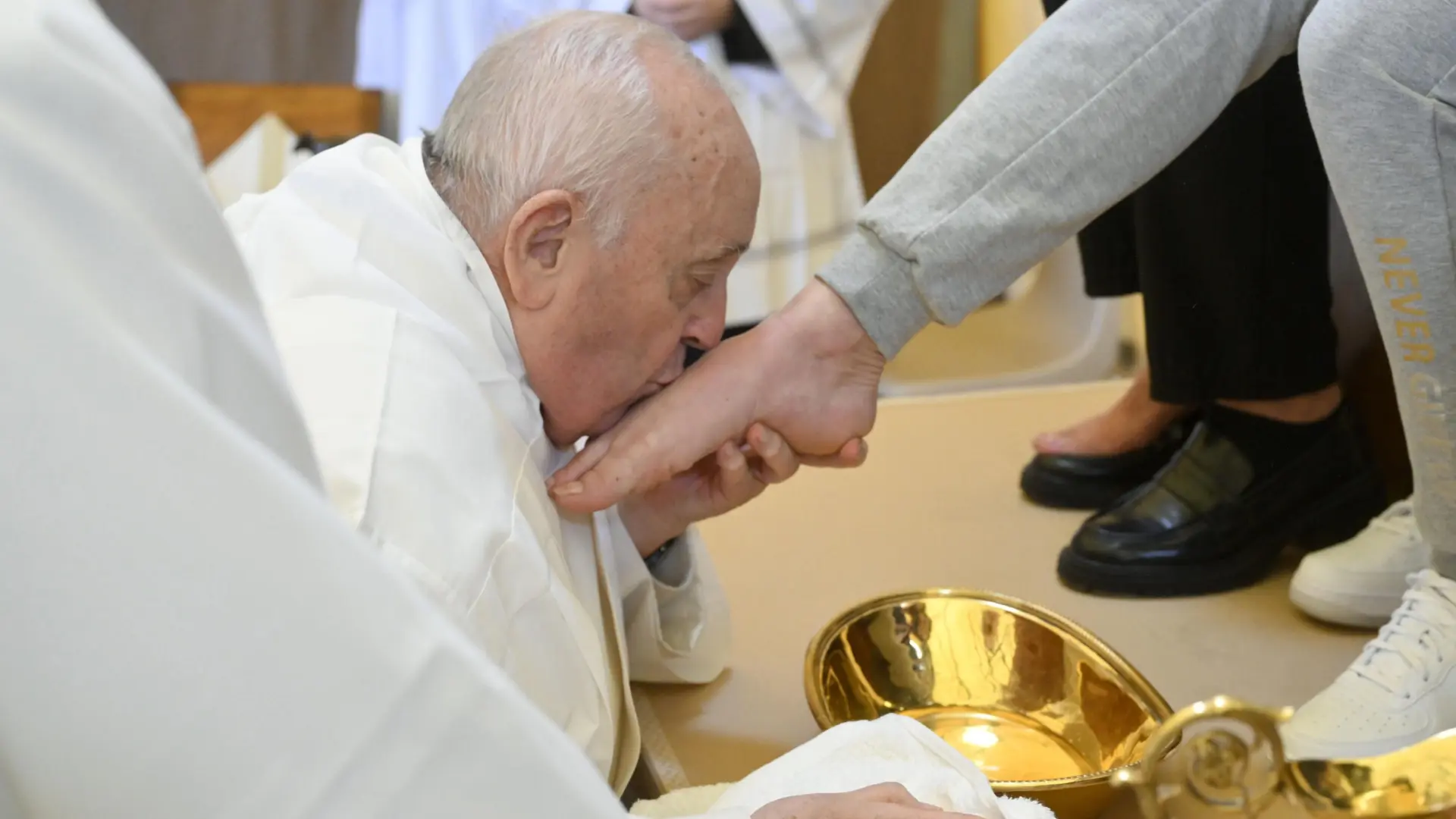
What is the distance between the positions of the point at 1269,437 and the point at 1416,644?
0.37 metres

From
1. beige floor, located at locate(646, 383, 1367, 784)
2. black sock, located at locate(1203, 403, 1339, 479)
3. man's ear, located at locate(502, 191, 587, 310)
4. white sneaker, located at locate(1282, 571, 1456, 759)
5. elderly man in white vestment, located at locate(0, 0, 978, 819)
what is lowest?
beige floor, located at locate(646, 383, 1367, 784)

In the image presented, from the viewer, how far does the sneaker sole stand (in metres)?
1.24

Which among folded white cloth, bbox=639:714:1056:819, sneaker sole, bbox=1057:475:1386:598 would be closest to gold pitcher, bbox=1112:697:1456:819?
folded white cloth, bbox=639:714:1056:819

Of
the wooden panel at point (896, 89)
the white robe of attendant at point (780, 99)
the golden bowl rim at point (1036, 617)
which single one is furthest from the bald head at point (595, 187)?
the wooden panel at point (896, 89)

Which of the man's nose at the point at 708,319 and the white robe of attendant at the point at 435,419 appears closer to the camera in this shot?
the white robe of attendant at the point at 435,419

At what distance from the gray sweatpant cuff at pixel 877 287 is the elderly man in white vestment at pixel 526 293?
156 millimetres

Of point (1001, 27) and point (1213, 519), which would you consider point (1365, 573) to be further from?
point (1001, 27)

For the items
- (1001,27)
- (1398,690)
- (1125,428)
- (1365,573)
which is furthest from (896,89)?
(1398,690)

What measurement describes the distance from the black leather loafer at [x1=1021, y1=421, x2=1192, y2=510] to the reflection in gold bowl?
0.46 m

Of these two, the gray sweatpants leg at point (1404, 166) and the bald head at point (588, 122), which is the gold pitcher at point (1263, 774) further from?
the bald head at point (588, 122)

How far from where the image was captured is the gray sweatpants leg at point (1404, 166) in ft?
2.82

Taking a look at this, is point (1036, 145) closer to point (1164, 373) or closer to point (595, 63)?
point (595, 63)

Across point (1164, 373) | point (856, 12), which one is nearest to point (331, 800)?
point (1164, 373)

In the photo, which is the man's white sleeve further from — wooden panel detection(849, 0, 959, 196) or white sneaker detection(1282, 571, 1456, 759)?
wooden panel detection(849, 0, 959, 196)
